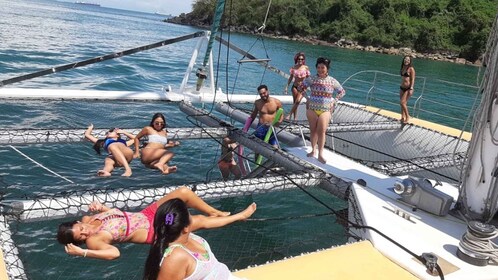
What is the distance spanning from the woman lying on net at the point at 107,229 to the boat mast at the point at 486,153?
265 cm

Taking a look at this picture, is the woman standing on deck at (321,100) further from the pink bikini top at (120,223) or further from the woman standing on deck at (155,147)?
the pink bikini top at (120,223)

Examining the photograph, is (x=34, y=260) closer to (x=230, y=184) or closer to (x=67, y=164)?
(x=230, y=184)

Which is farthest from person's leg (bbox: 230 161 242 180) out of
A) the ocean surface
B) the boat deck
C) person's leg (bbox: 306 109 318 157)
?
Result: the boat deck

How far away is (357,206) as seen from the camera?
16.1ft

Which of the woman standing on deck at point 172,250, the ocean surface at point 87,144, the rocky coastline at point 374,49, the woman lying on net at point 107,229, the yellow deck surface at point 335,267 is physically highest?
the woman standing on deck at point 172,250

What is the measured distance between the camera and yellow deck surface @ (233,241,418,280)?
3486 mm

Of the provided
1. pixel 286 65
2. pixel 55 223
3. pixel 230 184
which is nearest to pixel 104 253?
pixel 230 184

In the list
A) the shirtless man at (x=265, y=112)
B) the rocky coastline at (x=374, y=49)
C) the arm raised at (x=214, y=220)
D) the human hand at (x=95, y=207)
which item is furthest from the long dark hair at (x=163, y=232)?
the rocky coastline at (x=374, y=49)

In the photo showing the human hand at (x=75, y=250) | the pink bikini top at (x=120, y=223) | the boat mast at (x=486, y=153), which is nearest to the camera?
the human hand at (x=75, y=250)

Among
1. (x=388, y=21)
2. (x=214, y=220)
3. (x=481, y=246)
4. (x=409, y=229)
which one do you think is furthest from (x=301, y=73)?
(x=388, y=21)

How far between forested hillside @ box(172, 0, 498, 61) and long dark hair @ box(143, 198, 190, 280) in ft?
170

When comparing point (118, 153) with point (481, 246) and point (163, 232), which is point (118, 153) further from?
point (481, 246)

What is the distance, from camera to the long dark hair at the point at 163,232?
275 centimetres

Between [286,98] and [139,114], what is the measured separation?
4.08m
